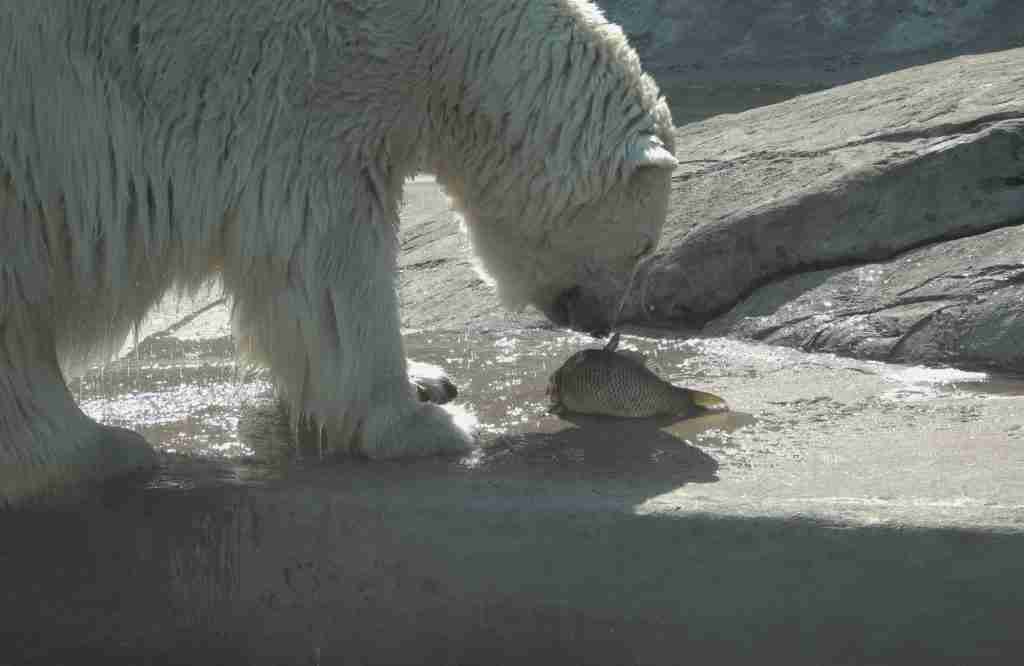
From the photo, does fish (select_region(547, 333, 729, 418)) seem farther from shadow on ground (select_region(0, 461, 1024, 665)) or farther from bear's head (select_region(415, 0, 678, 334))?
shadow on ground (select_region(0, 461, 1024, 665))

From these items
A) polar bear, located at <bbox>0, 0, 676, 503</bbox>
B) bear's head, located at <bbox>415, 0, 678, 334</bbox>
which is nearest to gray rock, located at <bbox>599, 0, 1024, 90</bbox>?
bear's head, located at <bbox>415, 0, 678, 334</bbox>

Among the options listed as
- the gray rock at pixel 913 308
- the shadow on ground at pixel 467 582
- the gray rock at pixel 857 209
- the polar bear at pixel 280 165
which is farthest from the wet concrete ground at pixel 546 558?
the gray rock at pixel 857 209

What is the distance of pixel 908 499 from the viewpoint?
9.80 ft

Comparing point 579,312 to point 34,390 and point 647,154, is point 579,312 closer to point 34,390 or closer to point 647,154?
point 647,154

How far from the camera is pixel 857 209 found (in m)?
5.40

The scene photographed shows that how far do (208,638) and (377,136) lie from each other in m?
1.25

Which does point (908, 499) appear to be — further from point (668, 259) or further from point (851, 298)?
point (668, 259)

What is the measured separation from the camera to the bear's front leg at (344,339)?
3494 millimetres

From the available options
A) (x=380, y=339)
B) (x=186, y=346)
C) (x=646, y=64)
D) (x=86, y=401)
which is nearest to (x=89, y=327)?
(x=380, y=339)

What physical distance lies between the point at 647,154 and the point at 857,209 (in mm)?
1852

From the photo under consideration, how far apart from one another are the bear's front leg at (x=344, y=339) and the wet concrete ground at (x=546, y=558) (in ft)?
0.36

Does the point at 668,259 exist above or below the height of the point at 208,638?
above

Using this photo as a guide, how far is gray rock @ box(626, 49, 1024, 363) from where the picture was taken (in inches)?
204

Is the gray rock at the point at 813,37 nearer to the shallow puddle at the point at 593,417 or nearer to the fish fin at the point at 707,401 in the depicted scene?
the shallow puddle at the point at 593,417
